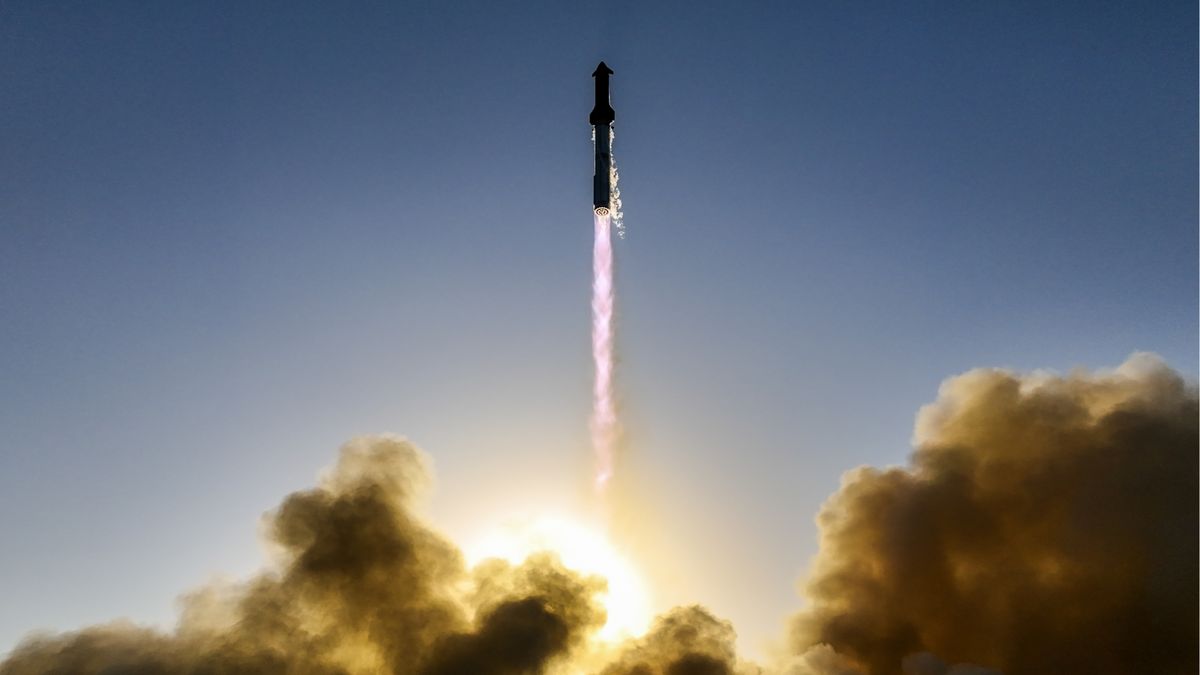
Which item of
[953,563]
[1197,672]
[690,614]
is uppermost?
[953,563]

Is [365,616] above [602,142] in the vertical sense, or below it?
below

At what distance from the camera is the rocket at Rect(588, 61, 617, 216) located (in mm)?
46406

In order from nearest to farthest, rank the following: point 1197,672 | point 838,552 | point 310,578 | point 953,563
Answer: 1. point 1197,672
2. point 310,578
3. point 953,563
4. point 838,552

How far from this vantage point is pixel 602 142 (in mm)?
47969

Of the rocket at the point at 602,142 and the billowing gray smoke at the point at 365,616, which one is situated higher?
the rocket at the point at 602,142

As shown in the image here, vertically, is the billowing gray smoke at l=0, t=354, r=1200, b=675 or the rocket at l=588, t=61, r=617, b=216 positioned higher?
the rocket at l=588, t=61, r=617, b=216

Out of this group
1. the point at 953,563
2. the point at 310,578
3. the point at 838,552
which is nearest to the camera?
the point at 310,578

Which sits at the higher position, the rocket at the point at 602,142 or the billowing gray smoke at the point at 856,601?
the rocket at the point at 602,142

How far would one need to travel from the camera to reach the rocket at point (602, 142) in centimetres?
4641

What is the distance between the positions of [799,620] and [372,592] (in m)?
30.4

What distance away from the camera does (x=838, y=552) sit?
60.7 metres

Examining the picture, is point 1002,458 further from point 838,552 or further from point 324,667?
point 324,667

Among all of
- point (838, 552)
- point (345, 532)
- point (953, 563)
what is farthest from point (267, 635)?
point (953, 563)

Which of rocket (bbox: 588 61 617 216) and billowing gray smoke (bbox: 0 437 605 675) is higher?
rocket (bbox: 588 61 617 216)
